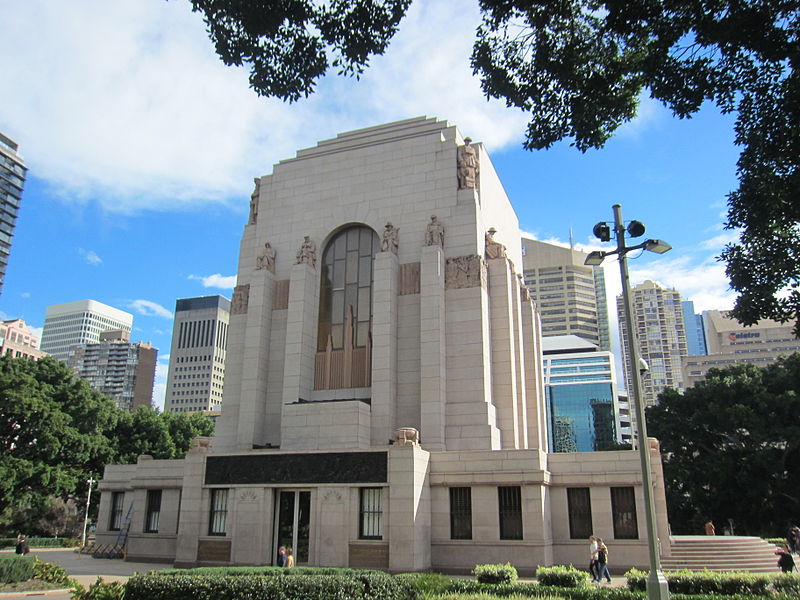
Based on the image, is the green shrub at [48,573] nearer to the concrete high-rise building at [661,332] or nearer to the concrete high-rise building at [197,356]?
the concrete high-rise building at [197,356]

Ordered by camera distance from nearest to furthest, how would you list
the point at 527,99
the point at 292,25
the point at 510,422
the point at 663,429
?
1. the point at 292,25
2. the point at 527,99
3. the point at 510,422
4. the point at 663,429

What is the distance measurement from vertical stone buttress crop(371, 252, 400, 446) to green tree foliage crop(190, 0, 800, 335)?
1977 cm

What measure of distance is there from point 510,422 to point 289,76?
78.2 ft

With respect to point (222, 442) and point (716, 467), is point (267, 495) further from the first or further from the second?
point (716, 467)

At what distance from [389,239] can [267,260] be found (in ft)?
23.3

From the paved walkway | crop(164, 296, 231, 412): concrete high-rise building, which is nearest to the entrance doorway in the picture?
the paved walkway

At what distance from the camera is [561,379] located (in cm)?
11850

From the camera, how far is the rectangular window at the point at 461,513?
26.7 metres

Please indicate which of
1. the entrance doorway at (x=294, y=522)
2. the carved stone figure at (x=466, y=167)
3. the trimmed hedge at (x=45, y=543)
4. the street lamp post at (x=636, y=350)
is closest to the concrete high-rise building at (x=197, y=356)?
the trimmed hedge at (x=45, y=543)

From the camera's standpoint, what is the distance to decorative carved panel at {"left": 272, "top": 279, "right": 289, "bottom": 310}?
35.5 m

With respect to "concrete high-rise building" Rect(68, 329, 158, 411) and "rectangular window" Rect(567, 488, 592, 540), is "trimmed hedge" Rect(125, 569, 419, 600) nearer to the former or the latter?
"rectangular window" Rect(567, 488, 592, 540)

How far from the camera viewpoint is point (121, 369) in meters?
184

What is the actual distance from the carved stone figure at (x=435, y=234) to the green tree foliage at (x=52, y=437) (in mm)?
26666

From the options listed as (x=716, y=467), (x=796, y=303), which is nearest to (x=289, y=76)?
(x=796, y=303)
